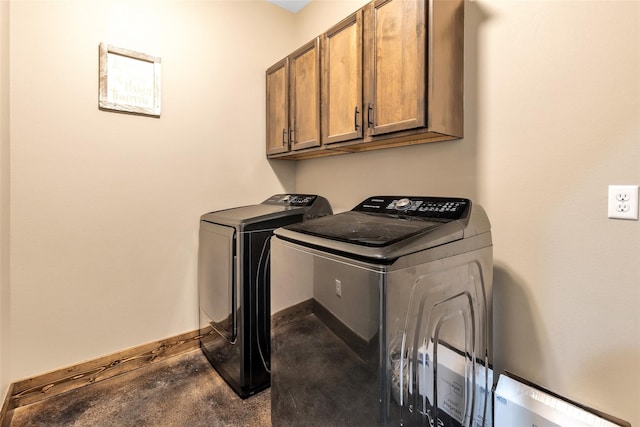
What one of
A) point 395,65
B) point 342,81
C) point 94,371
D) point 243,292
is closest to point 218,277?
point 243,292

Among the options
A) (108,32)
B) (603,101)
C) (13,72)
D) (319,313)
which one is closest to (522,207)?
(603,101)

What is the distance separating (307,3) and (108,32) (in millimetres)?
1513

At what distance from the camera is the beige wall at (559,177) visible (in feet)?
3.75

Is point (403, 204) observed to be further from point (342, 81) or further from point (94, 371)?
point (94, 371)

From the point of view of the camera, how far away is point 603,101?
1.18m

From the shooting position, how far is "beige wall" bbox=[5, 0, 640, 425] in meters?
1.19

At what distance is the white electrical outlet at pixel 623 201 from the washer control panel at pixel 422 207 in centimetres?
48

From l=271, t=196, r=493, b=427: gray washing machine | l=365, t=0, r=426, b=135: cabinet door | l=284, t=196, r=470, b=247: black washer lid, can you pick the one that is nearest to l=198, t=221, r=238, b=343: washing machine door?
l=271, t=196, r=493, b=427: gray washing machine

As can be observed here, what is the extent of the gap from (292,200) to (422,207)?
1.08 metres

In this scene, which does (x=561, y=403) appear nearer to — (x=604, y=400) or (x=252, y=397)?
(x=604, y=400)

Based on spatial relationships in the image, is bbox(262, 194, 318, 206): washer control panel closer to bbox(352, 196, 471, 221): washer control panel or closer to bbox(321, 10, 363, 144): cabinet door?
bbox(321, 10, 363, 144): cabinet door

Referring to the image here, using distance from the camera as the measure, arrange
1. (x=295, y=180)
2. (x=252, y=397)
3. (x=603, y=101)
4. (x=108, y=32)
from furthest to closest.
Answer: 1. (x=295, y=180)
2. (x=108, y=32)
3. (x=252, y=397)
4. (x=603, y=101)

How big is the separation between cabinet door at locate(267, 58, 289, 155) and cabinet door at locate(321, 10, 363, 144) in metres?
0.44

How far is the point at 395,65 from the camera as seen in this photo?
1.57 meters
